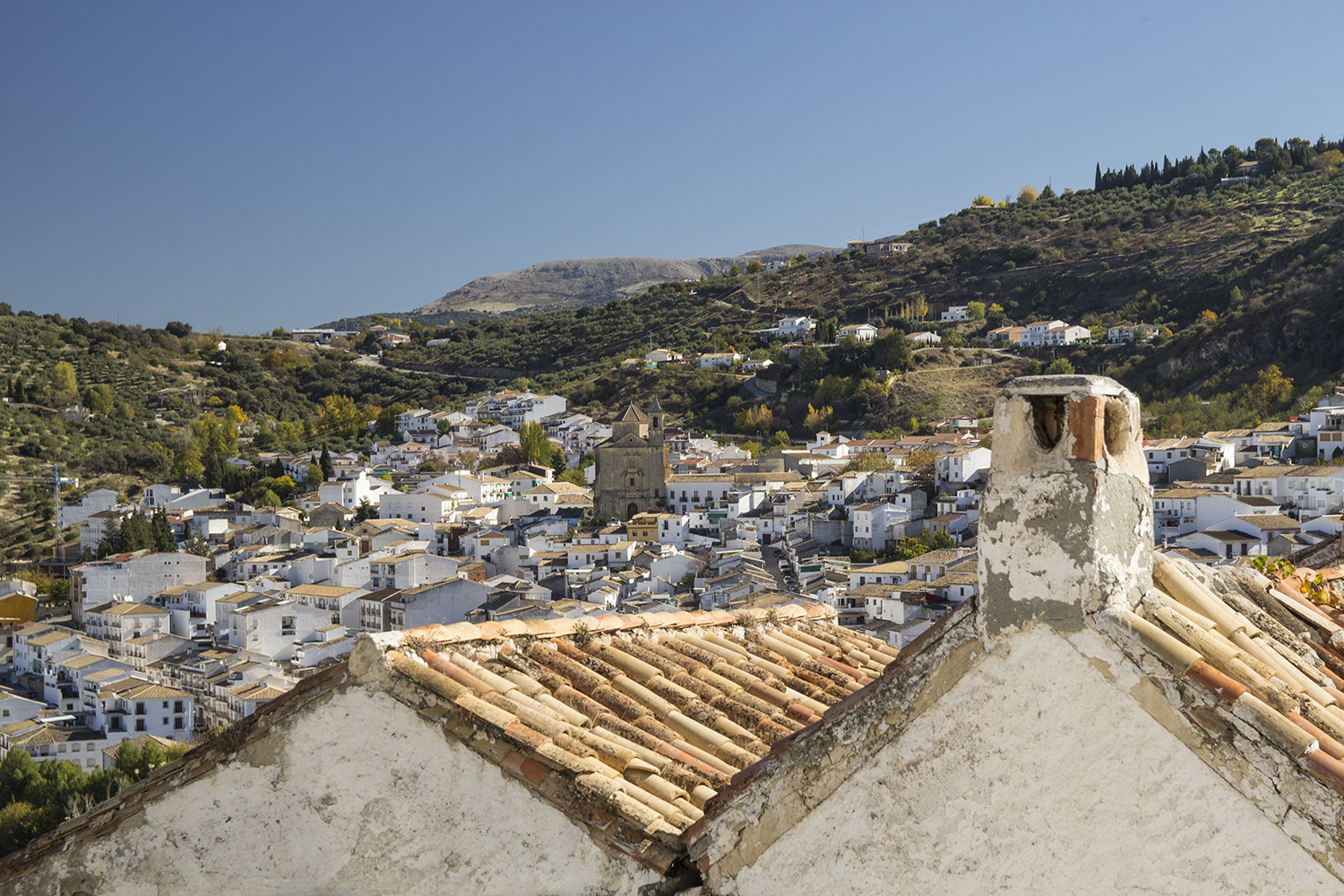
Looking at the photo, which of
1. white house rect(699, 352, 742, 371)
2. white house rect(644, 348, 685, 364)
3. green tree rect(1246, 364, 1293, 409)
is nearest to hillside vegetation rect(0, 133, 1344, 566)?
green tree rect(1246, 364, 1293, 409)

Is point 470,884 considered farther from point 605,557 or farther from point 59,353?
point 59,353

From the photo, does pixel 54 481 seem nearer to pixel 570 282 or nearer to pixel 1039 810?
pixel 1039 810

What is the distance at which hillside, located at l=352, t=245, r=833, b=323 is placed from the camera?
17050cm

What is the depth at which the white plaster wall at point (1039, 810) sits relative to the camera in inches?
74.5

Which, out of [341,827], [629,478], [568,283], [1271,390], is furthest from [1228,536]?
[568,283]

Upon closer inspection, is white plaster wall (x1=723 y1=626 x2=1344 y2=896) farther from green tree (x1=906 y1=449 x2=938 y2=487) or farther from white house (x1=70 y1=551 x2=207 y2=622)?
green tree (x1=906 y1=449 x2=938 y2=487)

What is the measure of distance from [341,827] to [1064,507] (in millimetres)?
1525

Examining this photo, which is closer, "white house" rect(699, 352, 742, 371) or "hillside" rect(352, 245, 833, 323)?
"white house" rect(699, 352, 742, 371)

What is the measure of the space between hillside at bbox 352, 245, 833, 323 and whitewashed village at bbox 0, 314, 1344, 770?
114 metres

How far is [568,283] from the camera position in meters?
185

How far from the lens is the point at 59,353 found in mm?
70500

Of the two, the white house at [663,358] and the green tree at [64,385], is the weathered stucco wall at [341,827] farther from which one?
the white house at [663,358]

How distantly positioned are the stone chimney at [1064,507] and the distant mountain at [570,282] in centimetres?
16273

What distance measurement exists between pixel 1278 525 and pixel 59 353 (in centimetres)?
6443
